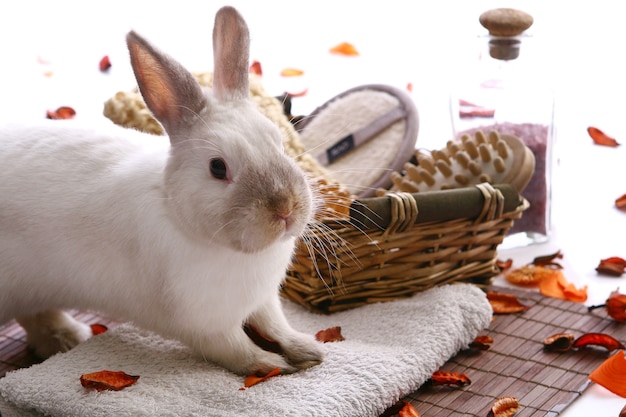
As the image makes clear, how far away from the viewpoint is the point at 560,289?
80.0 inches

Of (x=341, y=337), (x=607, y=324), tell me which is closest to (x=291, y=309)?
(x=341, y=337)

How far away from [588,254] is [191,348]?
1015mm

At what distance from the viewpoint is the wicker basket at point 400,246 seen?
1.80 m

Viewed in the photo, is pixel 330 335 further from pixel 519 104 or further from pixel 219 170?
pixel 519 104

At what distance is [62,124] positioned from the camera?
1.69 m

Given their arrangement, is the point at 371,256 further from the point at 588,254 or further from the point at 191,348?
the point at 588,254

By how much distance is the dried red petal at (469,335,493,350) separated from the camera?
180 cm

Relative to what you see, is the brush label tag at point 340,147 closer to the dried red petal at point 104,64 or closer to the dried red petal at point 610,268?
the dried red petal at point 610,268

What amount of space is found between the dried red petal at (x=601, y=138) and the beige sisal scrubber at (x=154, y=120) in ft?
3.66

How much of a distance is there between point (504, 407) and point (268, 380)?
1.27 feet

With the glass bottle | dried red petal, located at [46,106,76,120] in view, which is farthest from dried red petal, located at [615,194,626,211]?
dried red petal, located at [46,106,76,120]

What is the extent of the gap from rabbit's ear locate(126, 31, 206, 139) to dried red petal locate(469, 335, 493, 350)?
0.70 metres

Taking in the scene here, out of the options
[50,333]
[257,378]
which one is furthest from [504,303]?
[50,333]

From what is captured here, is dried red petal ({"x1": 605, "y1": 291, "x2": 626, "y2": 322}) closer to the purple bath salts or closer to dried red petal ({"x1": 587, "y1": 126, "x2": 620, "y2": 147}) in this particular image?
the purple bath salts
